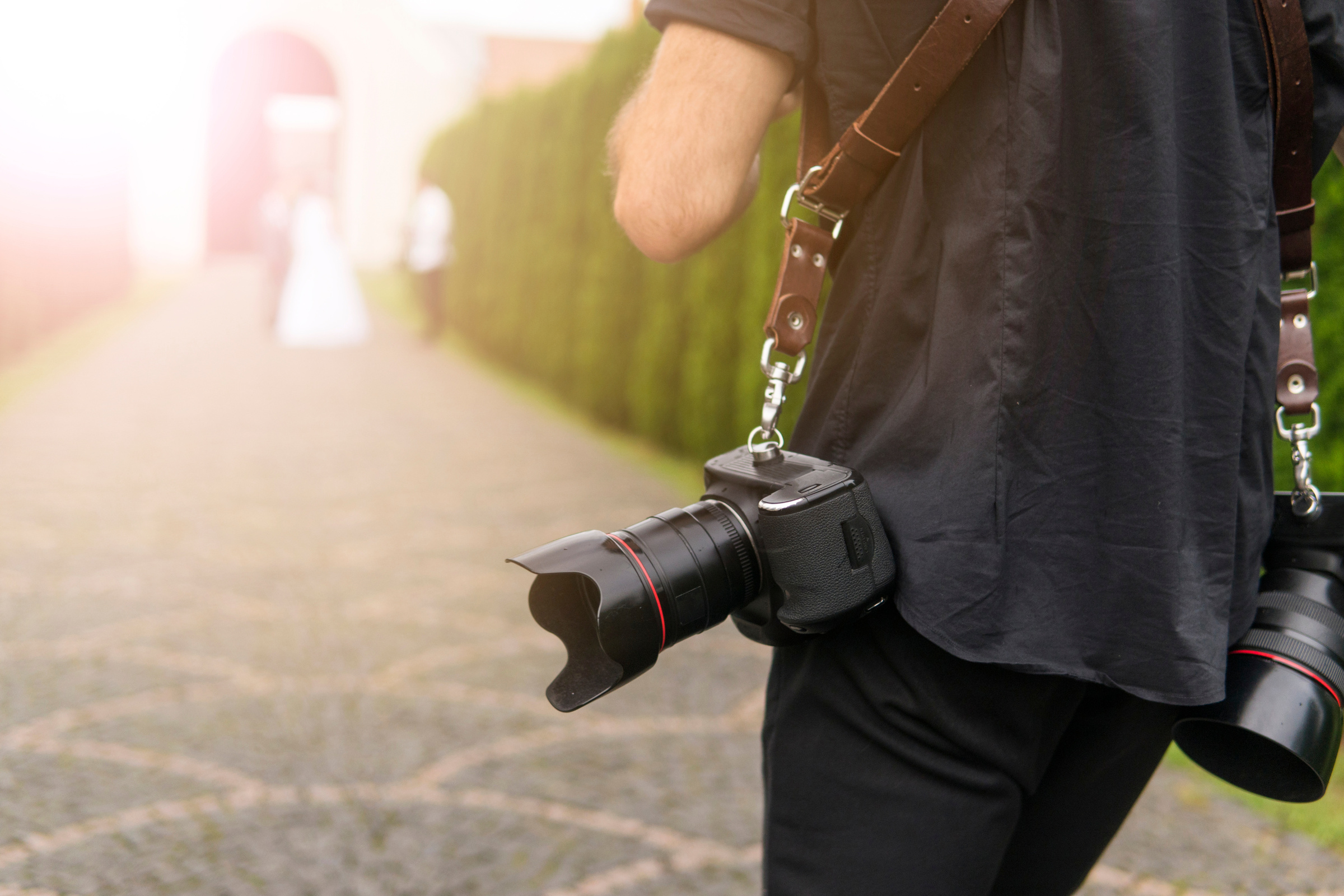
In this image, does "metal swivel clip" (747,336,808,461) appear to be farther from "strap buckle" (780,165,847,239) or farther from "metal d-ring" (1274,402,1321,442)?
"metal d-ring" (1274,402,1321,442)

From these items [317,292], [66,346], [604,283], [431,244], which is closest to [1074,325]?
[604,283]

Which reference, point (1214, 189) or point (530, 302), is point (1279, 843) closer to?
point (1214, 189)

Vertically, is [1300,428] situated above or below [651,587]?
above

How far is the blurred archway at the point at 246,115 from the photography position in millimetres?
30156

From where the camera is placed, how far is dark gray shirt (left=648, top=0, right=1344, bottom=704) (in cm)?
100

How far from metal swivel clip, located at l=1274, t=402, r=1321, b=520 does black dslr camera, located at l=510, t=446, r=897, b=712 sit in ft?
1.54

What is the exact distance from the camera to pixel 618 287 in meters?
7.90

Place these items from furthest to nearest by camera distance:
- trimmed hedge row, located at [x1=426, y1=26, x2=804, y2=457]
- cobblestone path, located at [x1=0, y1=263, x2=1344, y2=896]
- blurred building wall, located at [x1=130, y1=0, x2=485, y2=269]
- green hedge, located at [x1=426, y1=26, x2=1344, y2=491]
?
1. blurred building wall, located at [x1=130, y1=0, x2=485, y2=269]
2. trimmed hedge row, located at [x1=426, y1=26, x2=804, y2=457]
3. green hedge, located at [x1=426, y1=26, x2=1344, y2=491]
4. cobblestone path, located at [x1=0, y1=263, x2=1344, y2=896]

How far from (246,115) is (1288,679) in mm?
37365

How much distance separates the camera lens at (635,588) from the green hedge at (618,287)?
2.17m

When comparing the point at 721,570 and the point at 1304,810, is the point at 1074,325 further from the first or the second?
the point at 1304,810

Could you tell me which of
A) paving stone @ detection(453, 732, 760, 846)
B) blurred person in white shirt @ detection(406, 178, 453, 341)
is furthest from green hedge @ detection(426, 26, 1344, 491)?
paving stone @ detection(453, 732, 760, 846)

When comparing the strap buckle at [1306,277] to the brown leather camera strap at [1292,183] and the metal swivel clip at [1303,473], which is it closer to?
the brown leather camera strap at [1292,183]

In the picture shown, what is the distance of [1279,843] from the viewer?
8.51 feet
